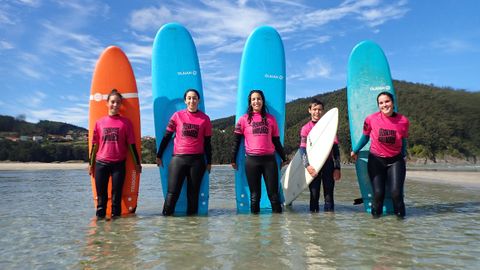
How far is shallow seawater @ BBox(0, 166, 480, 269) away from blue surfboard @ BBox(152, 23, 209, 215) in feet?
4.06

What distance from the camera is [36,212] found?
5.34 meters

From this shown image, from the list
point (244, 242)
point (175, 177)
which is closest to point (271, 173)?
point (175, 177)

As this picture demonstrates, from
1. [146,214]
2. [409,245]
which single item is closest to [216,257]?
[409,245]

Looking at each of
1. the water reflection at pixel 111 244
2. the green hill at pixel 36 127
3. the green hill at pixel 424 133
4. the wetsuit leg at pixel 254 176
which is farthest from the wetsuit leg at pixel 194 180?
the green hill at pixel 424 133

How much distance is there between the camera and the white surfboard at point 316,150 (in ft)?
16.0

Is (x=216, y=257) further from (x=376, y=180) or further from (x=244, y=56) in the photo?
(x=244, y=56)

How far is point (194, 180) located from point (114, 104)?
1.38 meters

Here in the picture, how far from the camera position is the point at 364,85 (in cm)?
539

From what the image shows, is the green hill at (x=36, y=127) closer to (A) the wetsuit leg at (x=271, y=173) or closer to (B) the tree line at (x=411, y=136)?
(B) the tree line at (x=411, y=136)

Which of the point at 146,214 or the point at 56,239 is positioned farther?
the point at 146,214

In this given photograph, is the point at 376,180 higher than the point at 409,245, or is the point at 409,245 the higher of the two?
the point at 376,180

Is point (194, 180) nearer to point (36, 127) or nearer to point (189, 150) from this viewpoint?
point (189, 150)

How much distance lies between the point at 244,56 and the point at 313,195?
2.33 metres

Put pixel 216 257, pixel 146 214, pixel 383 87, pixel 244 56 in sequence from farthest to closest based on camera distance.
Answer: pixel 244 56 → pixel 383 87 → pixel 146 214 → pixel 216 257
